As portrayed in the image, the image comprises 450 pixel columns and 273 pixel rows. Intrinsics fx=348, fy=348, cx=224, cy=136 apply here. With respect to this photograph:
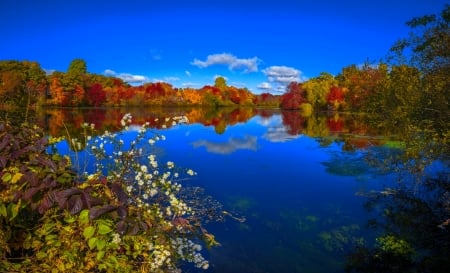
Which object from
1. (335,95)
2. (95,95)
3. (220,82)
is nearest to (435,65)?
(335,95)

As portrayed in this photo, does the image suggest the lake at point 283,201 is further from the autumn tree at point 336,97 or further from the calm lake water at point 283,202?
the autumn tree at point 336,97

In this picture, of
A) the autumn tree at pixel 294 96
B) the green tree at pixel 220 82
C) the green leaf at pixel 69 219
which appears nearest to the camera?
Result: the green leaf at pixel 69 219

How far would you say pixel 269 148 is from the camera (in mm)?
24047

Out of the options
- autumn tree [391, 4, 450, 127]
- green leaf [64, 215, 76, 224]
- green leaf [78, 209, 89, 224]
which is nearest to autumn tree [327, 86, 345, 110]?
autumn tree [391, 4, 450, 127]

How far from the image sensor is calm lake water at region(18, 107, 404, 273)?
24.2ft

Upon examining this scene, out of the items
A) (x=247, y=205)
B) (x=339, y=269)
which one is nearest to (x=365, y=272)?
(x=339, y=269)

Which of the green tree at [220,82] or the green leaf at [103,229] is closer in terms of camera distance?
the green leaf at [103,229]

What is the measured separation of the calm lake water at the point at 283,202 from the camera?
7379 millimetres

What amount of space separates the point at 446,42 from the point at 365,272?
8046 mm

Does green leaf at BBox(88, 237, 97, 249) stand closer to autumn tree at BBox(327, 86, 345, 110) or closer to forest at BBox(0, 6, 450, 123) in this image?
forest at BBox(0, 6, 450, 123)

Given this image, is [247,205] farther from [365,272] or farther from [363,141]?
[363,141]

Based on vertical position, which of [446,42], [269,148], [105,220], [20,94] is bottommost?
[269,148]

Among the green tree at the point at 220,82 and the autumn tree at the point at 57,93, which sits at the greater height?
the green tree at the point at 220,82

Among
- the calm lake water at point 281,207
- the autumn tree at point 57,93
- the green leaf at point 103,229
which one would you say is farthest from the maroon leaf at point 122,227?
the autumn tree at point 57,93
